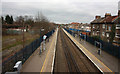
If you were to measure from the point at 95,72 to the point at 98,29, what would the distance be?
2033cm

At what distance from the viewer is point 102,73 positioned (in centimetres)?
801

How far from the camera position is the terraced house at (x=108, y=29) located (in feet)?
62.6

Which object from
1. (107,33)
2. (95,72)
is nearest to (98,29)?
(107,33)

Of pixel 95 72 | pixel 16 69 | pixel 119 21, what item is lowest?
pixel 95 72

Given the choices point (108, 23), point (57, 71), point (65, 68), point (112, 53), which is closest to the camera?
point (57, 71)

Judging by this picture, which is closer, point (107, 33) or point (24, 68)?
point (24, 68)

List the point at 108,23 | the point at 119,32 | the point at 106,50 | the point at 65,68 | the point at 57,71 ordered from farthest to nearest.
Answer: the point at 108,23 → the point at 119,32 → the point at 106,50 → the point at 65,68 → the point at 57,71

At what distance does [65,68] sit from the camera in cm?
920

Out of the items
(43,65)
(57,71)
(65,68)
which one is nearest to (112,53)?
(65,68)

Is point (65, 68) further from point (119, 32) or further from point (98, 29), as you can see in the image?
point (98, 29)

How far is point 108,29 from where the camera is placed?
892 inches

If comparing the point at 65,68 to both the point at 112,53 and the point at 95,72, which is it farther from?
the point at 112,53

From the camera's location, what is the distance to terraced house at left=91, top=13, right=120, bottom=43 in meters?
19.1

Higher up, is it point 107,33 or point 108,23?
point 108,23
